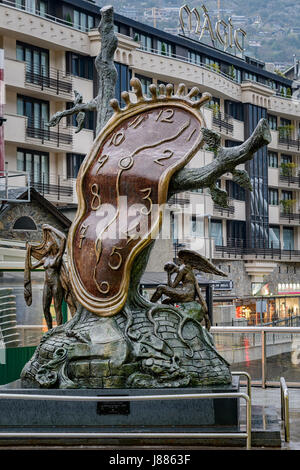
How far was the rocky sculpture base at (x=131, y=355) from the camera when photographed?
35.5ft

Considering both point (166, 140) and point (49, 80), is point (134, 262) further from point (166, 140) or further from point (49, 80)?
point (49, 80)

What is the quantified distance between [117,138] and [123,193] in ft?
2.90

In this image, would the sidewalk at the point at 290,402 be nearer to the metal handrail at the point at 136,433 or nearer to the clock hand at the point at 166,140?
the metal handrail at the point at 136,433

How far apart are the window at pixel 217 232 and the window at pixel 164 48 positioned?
34.5 ft

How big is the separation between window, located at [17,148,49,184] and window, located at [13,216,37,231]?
26.4 ft

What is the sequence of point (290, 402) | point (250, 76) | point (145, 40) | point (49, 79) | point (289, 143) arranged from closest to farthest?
point (290, 402)
point (49, 79)
point (145, 40)
point (250, 76)
point (289, 143)

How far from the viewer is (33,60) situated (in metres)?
39.0

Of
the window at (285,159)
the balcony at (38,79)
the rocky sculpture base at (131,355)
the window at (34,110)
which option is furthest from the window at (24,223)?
the window at (285,159)

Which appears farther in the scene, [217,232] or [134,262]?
[217,232]

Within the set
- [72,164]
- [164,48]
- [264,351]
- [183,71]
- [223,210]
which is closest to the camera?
[264,351]

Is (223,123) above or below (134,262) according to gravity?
above

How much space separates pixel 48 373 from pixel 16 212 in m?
20.0

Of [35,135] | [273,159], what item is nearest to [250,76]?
[273,159]

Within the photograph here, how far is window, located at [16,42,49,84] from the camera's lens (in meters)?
38.3
